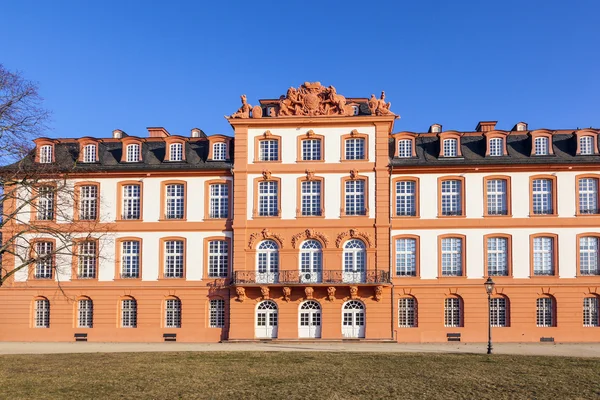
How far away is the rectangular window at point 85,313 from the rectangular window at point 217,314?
6674mm

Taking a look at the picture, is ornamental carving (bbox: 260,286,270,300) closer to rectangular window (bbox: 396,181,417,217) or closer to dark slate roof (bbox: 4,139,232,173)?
dark slate roof (bbox: 4,139,232,173)

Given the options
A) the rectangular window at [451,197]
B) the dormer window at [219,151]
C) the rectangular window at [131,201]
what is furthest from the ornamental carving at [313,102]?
the rectangular window at [131,201]

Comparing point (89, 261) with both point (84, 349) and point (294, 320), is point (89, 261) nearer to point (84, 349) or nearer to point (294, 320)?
point (84, 349)

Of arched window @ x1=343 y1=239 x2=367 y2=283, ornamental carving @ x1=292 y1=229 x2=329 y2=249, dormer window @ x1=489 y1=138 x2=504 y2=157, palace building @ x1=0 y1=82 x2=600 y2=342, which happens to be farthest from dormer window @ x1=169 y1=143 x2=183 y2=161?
dormer window @ x1=489 y1=138 x2=504 y2=157

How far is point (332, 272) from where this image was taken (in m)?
37.5

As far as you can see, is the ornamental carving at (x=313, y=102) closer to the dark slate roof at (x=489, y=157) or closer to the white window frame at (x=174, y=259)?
the dark slate roof at (x=489, y=157)

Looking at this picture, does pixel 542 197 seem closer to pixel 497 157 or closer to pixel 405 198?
pixel 497 157

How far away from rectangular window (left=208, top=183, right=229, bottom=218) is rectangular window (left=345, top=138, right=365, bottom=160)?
707 cm

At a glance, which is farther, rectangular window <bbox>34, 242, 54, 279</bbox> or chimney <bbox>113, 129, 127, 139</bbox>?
chimney <bbox>113, 129, 127, 139</bbox>

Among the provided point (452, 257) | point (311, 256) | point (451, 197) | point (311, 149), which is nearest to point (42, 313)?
point (311, 256)

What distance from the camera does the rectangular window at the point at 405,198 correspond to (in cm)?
3856

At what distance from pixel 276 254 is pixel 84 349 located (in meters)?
11.1

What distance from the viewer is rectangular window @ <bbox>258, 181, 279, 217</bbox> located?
127ft

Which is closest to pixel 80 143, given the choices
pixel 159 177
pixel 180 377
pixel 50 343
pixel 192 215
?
pixel 159 177
